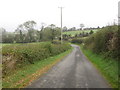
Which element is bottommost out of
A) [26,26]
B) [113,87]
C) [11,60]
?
[113,87]

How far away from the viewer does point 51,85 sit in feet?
22.3

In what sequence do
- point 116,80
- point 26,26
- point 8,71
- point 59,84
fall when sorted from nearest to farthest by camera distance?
point 59,84 < point 116,80 < point 8,71 < point 26,26

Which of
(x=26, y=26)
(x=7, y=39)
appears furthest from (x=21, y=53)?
(x=26, y=26)

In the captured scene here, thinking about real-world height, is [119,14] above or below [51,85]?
above

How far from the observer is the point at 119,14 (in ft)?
39.0

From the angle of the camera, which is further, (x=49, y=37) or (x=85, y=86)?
(x=49, y=37)

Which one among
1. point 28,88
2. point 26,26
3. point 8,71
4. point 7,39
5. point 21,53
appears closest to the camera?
point 28,88

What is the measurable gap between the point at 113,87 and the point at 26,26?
6576 centimetres

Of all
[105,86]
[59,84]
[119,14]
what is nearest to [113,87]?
[105,86]

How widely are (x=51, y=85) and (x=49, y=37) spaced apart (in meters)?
57.1

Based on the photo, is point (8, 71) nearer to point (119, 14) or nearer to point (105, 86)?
point (105, 86)

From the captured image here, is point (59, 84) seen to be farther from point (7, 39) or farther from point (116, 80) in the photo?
point (7, 39)

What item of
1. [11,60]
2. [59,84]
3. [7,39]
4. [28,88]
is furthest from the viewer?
[7,39]

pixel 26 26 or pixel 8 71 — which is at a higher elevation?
pixel 26 26
